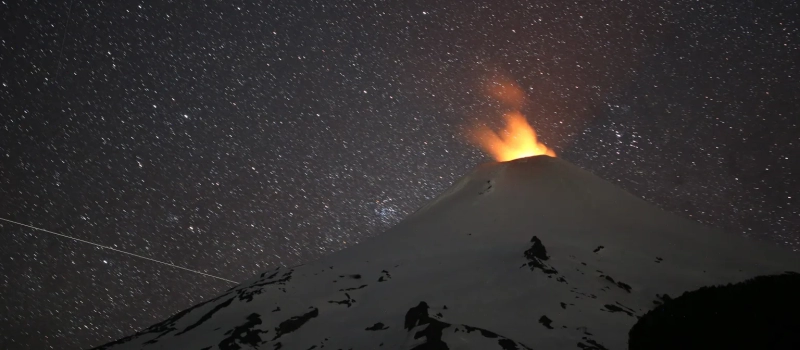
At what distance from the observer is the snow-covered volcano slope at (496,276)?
12.0 feet

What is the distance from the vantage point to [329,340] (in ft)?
12.3

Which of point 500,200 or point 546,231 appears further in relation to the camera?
point 500,200

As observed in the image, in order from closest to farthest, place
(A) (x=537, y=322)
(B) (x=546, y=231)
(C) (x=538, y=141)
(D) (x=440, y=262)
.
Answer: (A) (x=537, y=322) → (D) (x=440, y=262) → (B) (x=546, y=231) → (C) (x=538, y=141)

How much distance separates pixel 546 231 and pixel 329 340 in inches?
89.0

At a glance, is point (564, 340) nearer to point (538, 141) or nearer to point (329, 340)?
point (329, 340)

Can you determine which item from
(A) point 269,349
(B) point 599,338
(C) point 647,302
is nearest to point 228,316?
(A) point 269,349

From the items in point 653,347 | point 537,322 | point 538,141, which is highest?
point 538,141

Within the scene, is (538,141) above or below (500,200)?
above

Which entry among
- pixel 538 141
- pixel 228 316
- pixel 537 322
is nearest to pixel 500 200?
pixel 538 141

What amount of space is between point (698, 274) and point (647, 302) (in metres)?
0.83

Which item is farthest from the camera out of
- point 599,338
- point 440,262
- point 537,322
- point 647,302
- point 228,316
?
point 440,262

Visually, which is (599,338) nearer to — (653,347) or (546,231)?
(653,347)

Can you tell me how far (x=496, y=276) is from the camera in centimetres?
435

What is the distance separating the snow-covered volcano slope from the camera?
366cm
